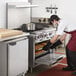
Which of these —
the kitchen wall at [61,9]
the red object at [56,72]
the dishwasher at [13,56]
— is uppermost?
the kitchen wall at [61,9]

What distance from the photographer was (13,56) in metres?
2.60

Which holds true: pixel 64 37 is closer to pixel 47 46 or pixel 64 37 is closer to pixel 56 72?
pixel 47 46

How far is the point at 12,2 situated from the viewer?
3277 millimetres

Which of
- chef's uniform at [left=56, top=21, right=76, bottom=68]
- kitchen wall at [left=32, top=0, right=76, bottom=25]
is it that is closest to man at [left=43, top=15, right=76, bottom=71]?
chef's uniform at [left=56, top=21, right=76, bottom=68]

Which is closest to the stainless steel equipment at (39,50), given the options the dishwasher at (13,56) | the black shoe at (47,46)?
the black shoe at (47,46)

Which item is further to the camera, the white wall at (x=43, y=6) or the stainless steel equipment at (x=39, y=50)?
the white wall at (x=43, y=6)

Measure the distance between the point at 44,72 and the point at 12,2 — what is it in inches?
48.9

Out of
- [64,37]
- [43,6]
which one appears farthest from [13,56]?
[43,6]

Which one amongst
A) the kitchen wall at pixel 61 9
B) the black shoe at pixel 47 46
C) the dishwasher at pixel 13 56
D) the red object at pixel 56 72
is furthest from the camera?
the kitchen wall at pixel 61 9

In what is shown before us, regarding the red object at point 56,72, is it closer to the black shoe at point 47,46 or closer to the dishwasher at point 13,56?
the black shoe at point 47,46

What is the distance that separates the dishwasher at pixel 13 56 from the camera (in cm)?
251

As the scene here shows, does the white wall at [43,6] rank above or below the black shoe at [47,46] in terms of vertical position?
above

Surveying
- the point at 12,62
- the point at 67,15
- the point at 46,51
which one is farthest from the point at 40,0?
the point at 12,62

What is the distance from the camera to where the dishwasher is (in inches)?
98.9
